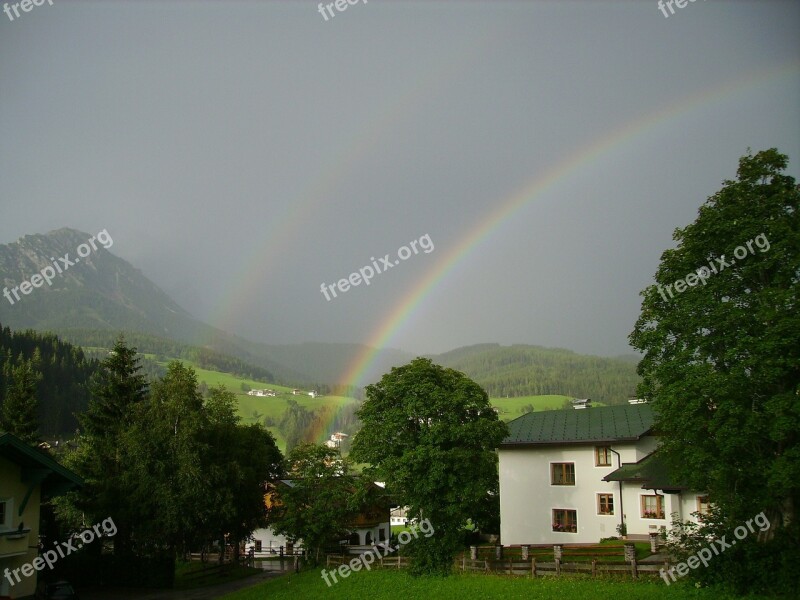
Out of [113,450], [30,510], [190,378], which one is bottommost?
[30,510]

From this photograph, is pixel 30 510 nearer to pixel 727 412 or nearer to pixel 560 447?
pixel 727 412

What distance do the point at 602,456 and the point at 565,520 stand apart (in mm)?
4526

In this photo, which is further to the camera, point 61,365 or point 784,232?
point 61,365

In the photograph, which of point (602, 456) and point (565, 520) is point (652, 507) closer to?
point (602, 456)

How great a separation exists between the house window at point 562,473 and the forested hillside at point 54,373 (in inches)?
4329

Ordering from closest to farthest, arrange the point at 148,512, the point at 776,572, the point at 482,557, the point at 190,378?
the point at 776,572 → the point at 482,557 → the point at 148,512 → the point at 190,378

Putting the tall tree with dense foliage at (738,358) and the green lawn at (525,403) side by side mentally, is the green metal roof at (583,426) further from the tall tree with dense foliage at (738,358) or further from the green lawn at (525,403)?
the green lawn at (525,403)

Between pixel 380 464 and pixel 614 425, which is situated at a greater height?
pixel 614 425

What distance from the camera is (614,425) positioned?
39.8 metres

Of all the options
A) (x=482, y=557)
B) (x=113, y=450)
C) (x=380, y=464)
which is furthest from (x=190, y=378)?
(x=482, y=557)

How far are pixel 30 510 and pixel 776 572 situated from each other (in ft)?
88.2

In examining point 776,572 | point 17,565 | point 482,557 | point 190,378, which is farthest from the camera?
point 190,378

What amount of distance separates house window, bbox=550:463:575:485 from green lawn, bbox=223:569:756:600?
12.1 metres

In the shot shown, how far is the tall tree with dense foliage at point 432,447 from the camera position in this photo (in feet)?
105
